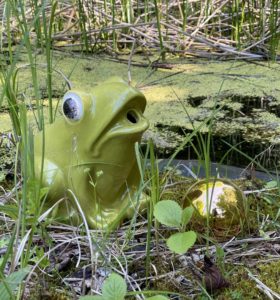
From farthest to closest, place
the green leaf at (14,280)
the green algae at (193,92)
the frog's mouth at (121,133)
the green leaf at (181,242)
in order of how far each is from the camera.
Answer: the green algae at (193,92)
the frog's mouth at (121,133)
the green leaf at (181,242)
the green leaf at (14,280)

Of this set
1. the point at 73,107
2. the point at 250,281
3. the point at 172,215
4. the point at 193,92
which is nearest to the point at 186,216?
the point at 172,215

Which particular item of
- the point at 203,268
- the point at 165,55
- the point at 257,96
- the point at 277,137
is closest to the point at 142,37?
the point at 165,55

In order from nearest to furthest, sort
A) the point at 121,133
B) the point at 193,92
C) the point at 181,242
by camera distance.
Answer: the point at 181,242 < the point at 121,133 < the point at 193,92

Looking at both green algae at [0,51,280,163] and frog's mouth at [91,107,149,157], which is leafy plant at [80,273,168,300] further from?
green algae at [0,51,280,163]

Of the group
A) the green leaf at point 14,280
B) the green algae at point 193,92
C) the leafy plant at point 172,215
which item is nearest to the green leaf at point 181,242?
the leafy plant at point 172,215

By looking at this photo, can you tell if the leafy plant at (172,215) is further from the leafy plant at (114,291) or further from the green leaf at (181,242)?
the leafy plant at (114,291)

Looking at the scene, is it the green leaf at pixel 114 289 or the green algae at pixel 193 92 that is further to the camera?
the green algae at pixel 193 92

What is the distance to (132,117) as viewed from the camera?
112 centimetres

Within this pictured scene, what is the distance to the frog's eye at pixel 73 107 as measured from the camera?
109 cm

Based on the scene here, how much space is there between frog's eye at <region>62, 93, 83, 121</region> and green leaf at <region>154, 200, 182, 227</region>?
0.24 metres

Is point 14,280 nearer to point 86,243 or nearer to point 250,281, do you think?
point 86,243

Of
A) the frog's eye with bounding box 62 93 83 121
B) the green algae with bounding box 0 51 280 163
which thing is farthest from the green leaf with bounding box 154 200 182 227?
the green algae with bounding box 0 51 280 163

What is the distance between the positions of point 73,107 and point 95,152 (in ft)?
0.31

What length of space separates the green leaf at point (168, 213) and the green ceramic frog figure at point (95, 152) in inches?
3.7
